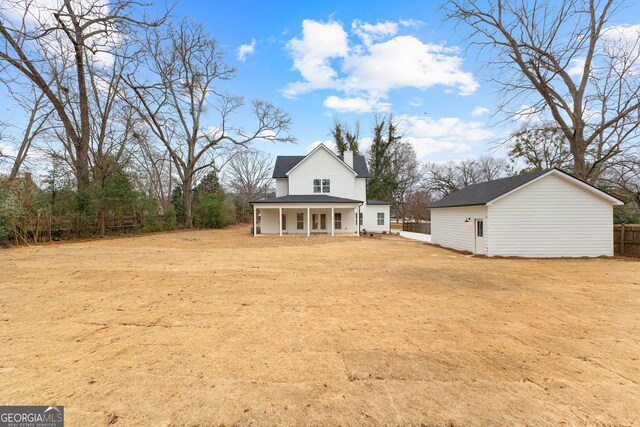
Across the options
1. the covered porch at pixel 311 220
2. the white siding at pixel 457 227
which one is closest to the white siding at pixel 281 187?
→ the covered porch at pixel 311 220

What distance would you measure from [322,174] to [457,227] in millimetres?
12705

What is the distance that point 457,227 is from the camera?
1593cm

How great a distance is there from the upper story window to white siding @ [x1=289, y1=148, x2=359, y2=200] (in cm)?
27

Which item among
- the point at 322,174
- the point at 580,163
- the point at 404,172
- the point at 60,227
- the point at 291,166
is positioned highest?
the point at 404,172

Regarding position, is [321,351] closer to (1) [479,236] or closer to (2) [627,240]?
(1) [479,236]

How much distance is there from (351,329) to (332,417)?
6.66 feet

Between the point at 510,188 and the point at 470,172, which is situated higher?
the point at 470,172

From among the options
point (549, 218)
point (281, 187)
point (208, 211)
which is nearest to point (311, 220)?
point (281, 187)

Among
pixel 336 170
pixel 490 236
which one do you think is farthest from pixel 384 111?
pixel 490 236

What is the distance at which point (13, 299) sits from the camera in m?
5.80

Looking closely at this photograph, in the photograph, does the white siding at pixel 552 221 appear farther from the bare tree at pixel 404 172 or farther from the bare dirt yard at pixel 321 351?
the bare tree at pixel 404 172

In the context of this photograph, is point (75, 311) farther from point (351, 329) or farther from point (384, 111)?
point (384, 111)

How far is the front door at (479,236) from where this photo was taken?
13500mm

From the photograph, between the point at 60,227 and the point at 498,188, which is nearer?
the point at 498,188
